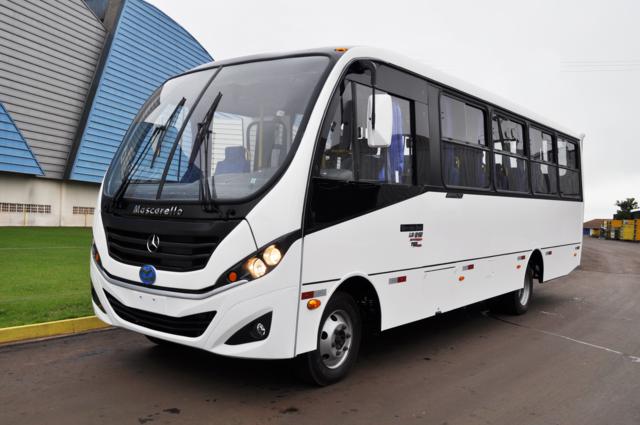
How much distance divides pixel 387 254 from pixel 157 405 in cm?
244

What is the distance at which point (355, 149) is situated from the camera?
5.02 m

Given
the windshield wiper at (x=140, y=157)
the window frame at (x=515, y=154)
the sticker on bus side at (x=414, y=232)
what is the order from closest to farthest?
the windshield wiper at (x=140, y=157)
the sticker on bus side at (x=414, y=232)
the window frame at (x=515, y=154)

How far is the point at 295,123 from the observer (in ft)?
15.1

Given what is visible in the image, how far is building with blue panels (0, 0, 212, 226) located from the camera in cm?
3064

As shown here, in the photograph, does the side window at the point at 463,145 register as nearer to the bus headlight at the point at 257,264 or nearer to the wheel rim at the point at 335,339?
the wheel rim at the point at 335,339

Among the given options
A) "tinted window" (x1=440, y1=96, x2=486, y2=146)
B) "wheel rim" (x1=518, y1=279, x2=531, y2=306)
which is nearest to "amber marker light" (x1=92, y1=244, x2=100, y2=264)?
"tinted window" (x1=440, y1=96, x2=486, y2=146)

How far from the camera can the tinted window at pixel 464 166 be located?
6602mm

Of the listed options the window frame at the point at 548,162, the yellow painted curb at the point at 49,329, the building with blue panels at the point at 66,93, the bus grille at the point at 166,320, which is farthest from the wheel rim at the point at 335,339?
the building with blue panels at the point at 66,93

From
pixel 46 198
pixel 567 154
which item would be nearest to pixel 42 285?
pixel 567 154

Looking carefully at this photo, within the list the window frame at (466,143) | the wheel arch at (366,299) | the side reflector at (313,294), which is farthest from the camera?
the window frame at (466,143)

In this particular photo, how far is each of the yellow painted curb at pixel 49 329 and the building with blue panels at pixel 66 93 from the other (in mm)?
26746

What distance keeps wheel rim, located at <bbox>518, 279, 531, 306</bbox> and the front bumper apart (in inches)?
233

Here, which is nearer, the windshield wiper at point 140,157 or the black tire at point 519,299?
the windshield wiper at point 140,157

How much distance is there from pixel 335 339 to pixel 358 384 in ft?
1.65
